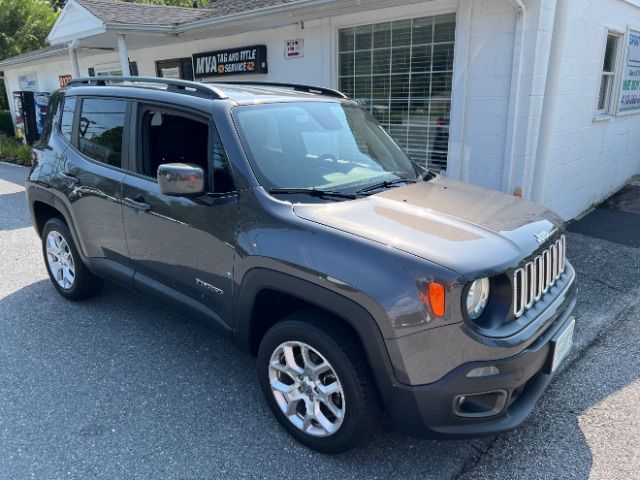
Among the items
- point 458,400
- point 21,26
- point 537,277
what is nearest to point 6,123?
point 21,26

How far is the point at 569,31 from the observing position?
6.08 metres

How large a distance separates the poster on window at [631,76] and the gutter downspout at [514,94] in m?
3.19

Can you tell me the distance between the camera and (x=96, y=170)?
12.3ft

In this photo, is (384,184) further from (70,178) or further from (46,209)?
(46,209)

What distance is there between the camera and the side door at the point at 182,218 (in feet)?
9.52

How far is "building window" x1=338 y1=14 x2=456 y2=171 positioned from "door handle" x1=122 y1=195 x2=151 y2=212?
4.52 metres

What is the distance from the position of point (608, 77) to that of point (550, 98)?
8.87ft

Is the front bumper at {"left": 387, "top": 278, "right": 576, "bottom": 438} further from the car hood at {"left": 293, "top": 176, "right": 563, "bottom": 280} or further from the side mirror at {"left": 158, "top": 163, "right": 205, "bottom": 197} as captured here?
the side mirror at {"left": 158, "top": 163, "right": 205, "bottom": 197}

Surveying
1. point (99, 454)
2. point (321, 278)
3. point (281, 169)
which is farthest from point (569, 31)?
point (99, 454)

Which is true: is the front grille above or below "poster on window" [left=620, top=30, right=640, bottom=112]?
below

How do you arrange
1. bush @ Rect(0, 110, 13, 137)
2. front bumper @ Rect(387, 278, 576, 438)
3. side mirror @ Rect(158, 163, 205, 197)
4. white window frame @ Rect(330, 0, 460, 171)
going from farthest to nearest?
bush @ Rect(0, 110, 13, 137) → white window frame @ Rect(330, 0, 460, 171) → side mirror @ Rect(158, 163, 205, 197) → front bumper @ Rect(387, 278, 576, 438)

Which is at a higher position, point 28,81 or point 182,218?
point 28,81

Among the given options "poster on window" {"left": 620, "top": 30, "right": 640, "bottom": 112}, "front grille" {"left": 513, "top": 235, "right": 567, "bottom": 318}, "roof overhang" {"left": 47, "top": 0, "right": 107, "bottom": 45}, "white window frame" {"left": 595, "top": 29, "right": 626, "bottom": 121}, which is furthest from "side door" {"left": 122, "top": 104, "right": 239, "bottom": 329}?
"poster on window" {"left": 620, "top": 30, "right": 640, "bottom": 112}

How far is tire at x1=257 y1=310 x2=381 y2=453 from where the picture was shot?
2.38 metres
